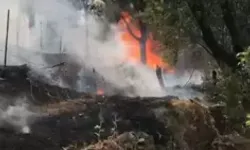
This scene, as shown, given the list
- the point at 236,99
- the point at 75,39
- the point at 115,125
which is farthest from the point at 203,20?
the point at 75,39

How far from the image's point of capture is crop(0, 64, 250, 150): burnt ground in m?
9.14

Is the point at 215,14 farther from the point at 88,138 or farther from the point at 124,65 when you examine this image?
the point at 124,65

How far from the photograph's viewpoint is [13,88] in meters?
13.1

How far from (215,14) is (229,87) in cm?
202

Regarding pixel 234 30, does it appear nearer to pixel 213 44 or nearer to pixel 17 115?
pixel 213 44

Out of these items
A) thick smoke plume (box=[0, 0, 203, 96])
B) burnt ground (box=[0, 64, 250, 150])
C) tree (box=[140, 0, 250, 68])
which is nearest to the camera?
burnt ground (box=[0, 64, 250, 150])

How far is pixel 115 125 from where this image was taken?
10.2 meters

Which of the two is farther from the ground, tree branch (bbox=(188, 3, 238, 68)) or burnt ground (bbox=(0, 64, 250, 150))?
tree branch (bbox=(188, 3, 238, 68))

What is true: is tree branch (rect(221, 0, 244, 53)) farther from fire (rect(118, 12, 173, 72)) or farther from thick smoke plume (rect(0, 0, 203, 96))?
fire (rect(118, 12, 173, 72))

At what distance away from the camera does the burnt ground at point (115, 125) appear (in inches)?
360

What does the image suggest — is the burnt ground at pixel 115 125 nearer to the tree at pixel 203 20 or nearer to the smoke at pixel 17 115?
the smoke at pixel 17 115

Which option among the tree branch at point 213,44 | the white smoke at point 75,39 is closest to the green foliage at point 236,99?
the tree branch at point 213,44

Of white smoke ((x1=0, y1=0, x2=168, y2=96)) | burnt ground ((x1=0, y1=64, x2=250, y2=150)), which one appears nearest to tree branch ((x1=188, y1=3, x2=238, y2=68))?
burnt ground ((x1=0, y1=64, x2=250, y2=150))

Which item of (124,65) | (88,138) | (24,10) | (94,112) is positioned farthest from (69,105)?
(24,10)
